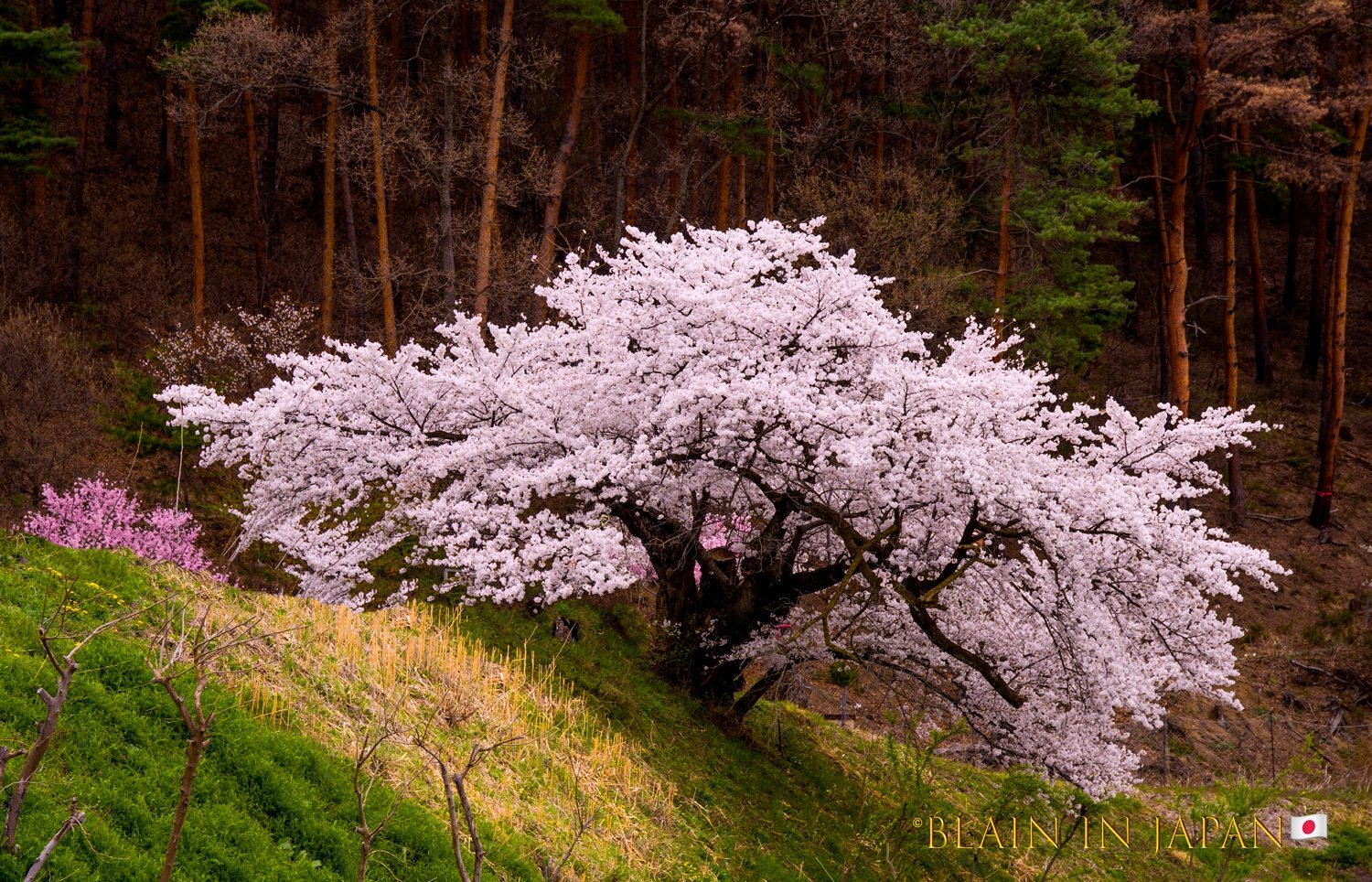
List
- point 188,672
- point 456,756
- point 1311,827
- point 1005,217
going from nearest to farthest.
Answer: point 188,672 < point 456,756 < point 1311,827 < point 1005,217

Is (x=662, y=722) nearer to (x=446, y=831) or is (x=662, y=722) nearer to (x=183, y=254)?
(x=446, y=831)

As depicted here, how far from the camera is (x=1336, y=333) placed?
2183 cm

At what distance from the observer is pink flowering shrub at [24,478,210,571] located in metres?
13.0

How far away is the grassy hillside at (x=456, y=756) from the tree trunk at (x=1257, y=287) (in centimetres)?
1679

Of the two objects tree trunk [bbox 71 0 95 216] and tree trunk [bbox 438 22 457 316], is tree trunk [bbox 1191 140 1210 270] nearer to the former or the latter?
tree trunk [bbox 438 22 457 316]

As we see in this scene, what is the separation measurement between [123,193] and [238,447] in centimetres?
2018

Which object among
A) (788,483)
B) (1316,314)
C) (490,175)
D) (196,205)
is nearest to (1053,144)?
(490,175)

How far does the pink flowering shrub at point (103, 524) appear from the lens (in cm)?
1301

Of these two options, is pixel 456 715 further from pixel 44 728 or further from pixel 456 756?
pixel 44 728

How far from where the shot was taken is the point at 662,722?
1034 cm

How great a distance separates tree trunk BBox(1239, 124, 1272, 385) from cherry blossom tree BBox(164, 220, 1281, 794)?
18.2 meters

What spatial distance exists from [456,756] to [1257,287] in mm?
25140

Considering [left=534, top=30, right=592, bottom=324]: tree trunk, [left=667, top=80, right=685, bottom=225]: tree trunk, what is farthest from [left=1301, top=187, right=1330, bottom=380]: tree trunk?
[left=534, top=30, right=592, bottom=324]: tree trunk

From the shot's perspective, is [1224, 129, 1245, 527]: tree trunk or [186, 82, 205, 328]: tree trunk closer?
[186, 82, 205, 328]: tree trunk
